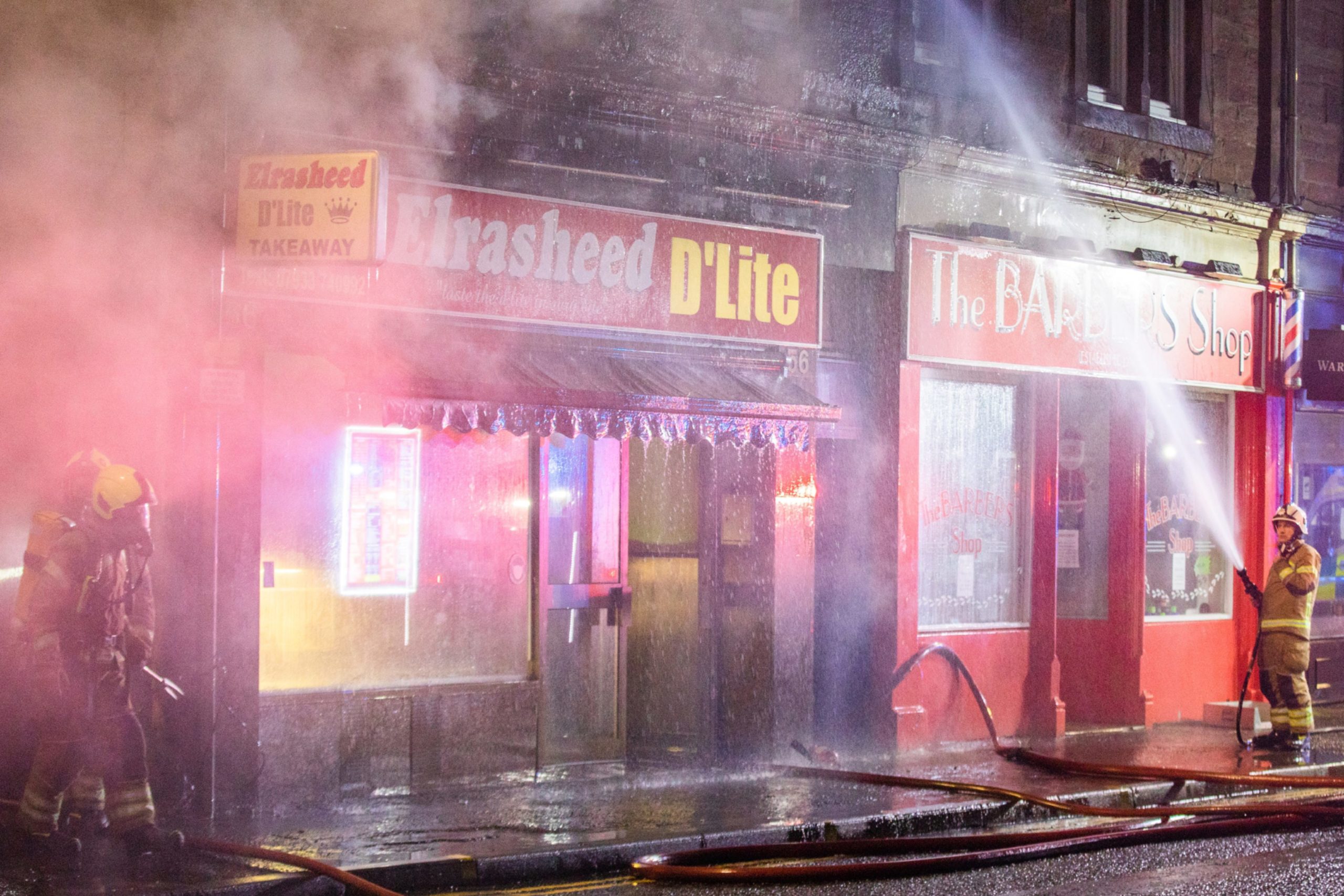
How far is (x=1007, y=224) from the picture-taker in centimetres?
1166

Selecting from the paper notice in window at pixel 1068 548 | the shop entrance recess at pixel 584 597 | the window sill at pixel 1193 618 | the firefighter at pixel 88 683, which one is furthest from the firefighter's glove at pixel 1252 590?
the firefighter at pixel 88 683

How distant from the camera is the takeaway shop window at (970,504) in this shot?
37.5ft

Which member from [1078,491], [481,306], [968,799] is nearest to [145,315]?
[481,306]

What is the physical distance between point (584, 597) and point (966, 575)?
12.2 feet

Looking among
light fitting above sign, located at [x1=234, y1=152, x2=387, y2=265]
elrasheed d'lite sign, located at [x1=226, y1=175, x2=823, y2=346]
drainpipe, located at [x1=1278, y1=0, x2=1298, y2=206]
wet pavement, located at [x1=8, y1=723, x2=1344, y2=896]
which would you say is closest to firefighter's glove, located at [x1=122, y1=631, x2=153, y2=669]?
wet pavement, located at [x1=8, y1=723, x2=1344, y2=896]

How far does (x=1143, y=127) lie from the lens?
12469mm

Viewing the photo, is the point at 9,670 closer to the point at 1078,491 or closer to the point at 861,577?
the point at 861,577

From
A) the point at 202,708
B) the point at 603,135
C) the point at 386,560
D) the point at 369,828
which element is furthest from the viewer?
Answer: the point at 603,135

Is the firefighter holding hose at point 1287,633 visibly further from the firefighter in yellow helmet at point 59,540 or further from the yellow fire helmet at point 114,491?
the firefighter in yellow helmet at point 59,540

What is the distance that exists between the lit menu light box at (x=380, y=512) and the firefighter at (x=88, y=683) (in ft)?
5.72

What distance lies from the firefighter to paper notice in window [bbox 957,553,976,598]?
22.8ft

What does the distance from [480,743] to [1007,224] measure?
21.0ft

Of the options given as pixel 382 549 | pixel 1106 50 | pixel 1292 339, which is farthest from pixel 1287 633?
pixel 382 549

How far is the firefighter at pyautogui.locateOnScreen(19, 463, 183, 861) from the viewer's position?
268 inches
